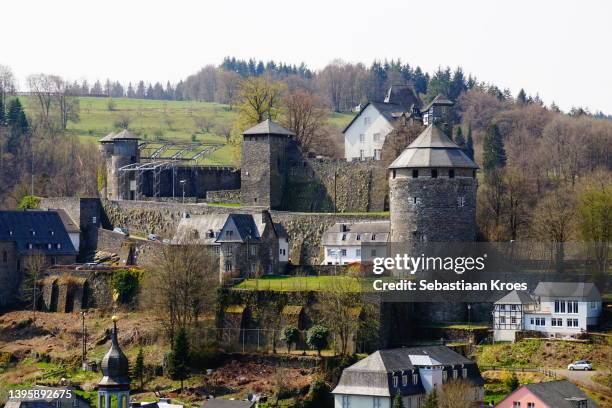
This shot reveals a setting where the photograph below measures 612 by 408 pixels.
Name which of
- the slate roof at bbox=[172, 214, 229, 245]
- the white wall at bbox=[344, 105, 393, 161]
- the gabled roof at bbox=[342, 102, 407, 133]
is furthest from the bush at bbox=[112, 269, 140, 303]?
the gabled roof at bbox=[342, 102, 407, 133]

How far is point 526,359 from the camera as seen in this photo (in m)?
64.2

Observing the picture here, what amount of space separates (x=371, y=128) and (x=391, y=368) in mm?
27950

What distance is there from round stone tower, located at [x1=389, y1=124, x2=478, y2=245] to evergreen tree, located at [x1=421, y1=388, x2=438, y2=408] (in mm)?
10497

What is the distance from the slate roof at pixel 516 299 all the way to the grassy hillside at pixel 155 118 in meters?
59.7

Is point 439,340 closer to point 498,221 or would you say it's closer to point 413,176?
point 413,176

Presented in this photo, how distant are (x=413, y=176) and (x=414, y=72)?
88.9m

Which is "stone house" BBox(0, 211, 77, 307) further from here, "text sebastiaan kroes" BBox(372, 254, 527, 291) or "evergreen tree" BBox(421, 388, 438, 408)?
"evergreen tree" BBox(421, 388, 438, 408)

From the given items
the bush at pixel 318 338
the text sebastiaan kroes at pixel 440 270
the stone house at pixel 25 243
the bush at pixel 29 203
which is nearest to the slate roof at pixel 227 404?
the bush at pixel 318 338

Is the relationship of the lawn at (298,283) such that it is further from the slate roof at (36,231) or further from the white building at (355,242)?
the slate roof at (36,231)

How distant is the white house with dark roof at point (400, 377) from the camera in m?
60.1

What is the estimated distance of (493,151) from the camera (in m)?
101

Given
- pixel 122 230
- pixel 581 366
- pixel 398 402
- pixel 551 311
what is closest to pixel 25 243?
pixel 122 230

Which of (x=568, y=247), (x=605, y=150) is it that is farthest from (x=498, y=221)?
(x=605, y=150)

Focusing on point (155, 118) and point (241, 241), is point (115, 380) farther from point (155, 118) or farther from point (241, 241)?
point (155, 118)
